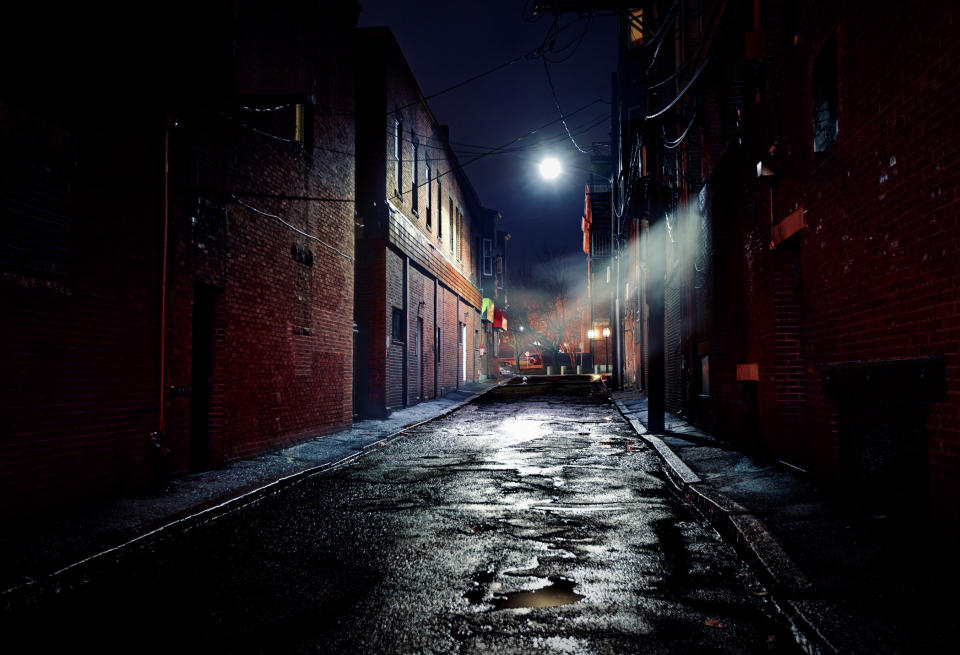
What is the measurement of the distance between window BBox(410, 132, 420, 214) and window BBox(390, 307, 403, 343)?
3527mm

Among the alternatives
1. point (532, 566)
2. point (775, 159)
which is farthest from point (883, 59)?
point (532, 566)

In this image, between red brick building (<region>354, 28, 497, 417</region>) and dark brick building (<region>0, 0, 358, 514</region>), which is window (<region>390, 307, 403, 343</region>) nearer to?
red brick building (<region>354, 28, 497, 417</region>)

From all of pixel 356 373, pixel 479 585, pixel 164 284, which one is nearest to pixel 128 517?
pixel 164 284

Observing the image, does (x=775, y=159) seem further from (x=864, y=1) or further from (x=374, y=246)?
(x=374, y=246)

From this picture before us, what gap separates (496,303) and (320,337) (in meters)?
31.1

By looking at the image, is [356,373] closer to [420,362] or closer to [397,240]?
[397,240]

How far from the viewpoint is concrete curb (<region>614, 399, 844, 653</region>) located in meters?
3.32

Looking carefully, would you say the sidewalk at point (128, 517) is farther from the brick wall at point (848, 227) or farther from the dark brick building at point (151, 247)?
the brick wall at point (848, 227)

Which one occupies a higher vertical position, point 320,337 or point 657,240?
point 657,240

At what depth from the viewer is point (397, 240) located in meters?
17.9

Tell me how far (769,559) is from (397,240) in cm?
1458

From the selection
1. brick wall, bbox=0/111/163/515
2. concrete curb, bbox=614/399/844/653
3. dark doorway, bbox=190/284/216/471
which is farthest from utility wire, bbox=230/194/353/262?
concrete curb, bbox=614/399/844/653

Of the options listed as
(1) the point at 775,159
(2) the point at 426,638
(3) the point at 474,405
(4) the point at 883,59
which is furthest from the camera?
(3) the point at 474,405

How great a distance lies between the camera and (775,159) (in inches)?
320
